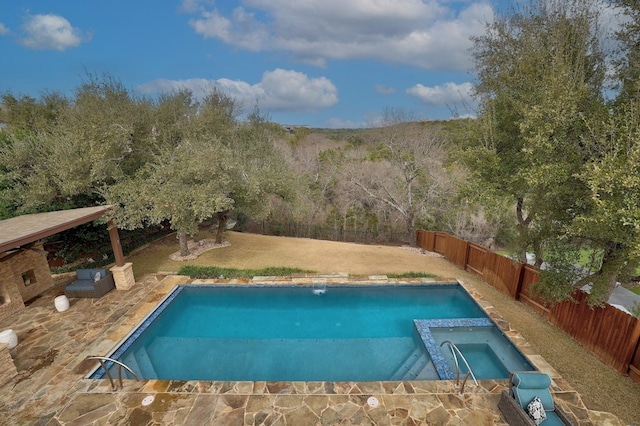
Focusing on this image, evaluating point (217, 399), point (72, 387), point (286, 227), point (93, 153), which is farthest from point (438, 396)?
point (286, 227)

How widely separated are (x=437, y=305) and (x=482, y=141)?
573 cm

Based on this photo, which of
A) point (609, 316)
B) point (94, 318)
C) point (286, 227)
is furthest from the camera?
point (286, 227)

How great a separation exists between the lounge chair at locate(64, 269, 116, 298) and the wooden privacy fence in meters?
13.3

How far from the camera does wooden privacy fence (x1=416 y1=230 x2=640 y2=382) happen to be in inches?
260

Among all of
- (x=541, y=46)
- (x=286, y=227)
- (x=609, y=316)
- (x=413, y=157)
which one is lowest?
(x=286, y=227)

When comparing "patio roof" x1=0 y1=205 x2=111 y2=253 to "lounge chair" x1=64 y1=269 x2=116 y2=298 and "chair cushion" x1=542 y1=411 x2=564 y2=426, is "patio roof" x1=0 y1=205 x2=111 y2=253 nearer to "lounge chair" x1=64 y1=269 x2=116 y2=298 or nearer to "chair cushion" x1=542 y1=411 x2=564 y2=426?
"lounge chair" x1=64 y1=269 x2=116 y2=298

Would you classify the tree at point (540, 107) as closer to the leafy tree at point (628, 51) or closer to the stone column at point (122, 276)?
the leafy tree at point (628, 51)

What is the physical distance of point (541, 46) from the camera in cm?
786

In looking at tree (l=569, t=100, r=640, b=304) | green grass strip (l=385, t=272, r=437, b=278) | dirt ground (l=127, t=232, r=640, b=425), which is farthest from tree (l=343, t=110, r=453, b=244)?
tree (l=569, t=100, r=640, b=304)

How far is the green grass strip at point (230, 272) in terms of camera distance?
461 inches

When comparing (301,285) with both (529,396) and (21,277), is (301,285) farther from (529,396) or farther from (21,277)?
(21,277)

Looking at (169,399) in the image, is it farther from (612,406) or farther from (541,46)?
(541,46)

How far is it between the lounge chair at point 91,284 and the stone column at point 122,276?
17cm

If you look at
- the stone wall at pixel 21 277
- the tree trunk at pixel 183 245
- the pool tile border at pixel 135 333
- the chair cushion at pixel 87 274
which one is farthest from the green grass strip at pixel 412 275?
the stone wall at pixel 21 277
